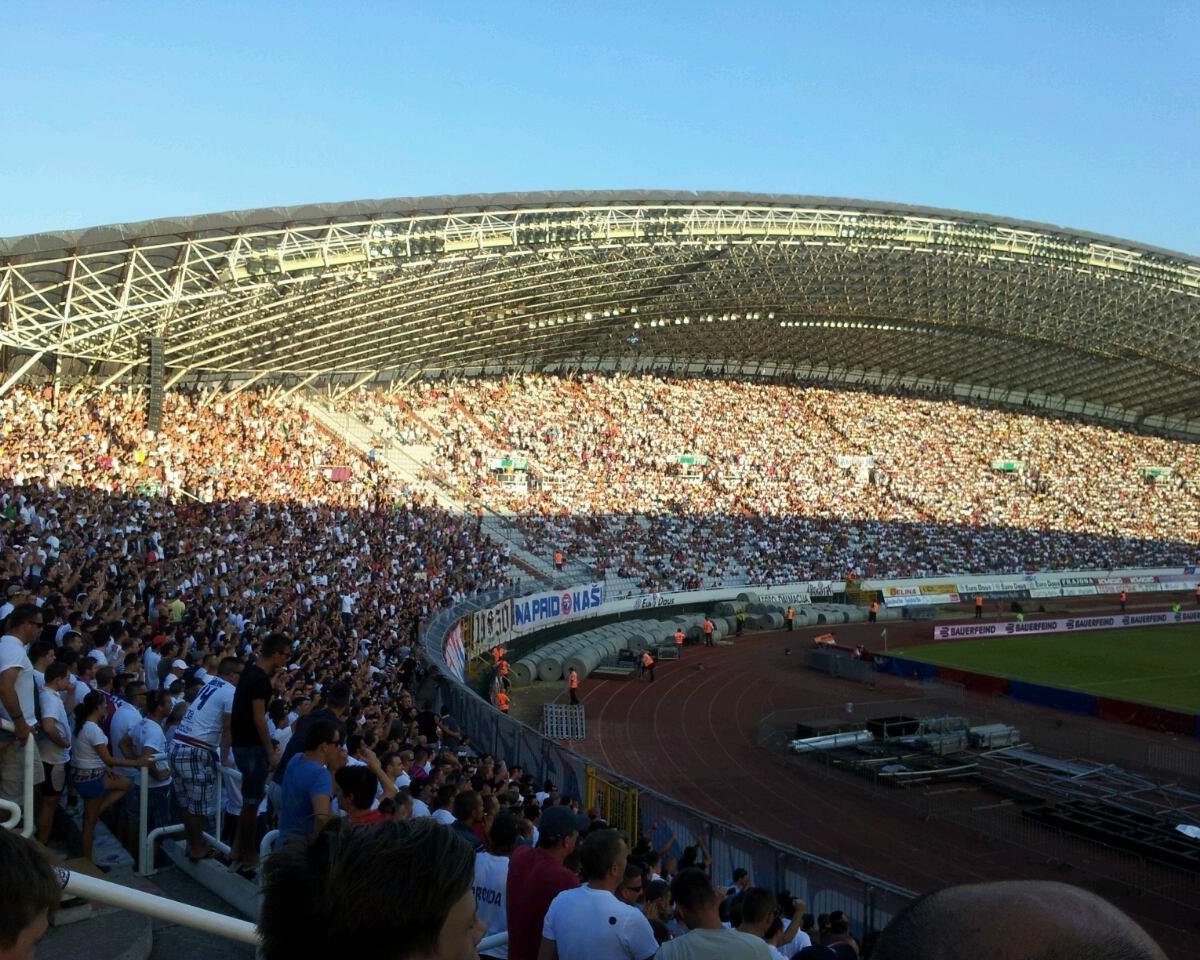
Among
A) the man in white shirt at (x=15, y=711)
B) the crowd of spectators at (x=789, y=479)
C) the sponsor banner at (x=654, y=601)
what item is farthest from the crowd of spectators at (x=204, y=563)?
the crowd of spectators at (x=789, y=479)

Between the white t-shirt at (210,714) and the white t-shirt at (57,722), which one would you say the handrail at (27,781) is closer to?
the white t-shirt at (57,722)

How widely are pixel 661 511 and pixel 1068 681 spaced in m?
22.8

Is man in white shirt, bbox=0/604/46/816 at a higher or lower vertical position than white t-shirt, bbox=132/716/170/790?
higher

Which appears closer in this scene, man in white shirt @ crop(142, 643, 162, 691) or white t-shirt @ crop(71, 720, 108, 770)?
white t-shirt @ crop(71, 720, 108, 770)

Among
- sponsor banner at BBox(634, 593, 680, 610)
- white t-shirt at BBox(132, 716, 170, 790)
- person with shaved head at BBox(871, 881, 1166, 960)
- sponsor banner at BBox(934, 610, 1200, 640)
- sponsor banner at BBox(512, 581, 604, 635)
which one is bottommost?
sponsor banner at BBox(934, 610, 1200, 640)

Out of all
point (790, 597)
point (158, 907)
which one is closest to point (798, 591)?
point (790, 597)

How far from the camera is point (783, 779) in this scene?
2275 centimetres

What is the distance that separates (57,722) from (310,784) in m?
2.54

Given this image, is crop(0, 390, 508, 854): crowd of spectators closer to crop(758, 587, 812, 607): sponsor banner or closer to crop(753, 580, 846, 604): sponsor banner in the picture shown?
crop(753, 580, 846, 604): sponsor banner

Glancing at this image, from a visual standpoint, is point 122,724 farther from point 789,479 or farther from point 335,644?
point 789,479

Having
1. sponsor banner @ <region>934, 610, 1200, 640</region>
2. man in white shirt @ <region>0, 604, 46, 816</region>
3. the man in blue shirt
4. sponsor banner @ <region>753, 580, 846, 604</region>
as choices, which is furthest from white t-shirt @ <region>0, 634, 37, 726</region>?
sponsor banner @ <region>753, 580, 846, 604</region>

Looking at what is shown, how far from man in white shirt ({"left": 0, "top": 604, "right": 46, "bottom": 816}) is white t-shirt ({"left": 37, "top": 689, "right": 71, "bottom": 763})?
8 centimetres

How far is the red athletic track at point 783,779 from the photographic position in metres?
17.3

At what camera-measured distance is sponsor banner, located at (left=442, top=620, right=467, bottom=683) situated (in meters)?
23.6
